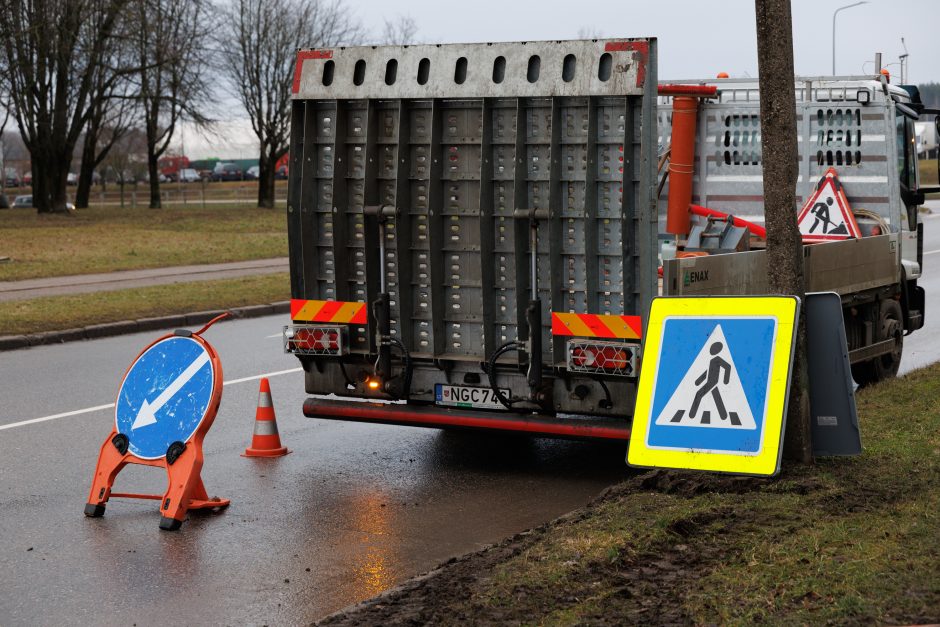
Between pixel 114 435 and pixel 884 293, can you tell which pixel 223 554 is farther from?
pixel 884 293

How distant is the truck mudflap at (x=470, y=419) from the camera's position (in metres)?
8.27

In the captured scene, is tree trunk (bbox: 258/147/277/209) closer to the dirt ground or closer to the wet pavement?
the wet pavement

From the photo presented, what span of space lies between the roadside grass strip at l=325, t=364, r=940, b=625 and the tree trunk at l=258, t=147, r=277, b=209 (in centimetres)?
5025

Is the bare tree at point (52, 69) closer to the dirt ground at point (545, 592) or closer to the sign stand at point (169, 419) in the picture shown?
the sign stand at point (169, 419)

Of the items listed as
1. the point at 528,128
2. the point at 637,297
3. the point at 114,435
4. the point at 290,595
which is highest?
the point at 528,128

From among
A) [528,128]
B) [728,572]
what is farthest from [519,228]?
[728,572]

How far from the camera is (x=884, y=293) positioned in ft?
37.3

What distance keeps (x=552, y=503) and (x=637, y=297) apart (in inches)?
54.8

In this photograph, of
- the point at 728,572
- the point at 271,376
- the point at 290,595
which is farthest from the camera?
the point at 271,376

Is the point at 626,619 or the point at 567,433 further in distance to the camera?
the point at 567,433

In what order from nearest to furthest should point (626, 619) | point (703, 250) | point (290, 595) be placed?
point (626, 619), point (290, 595), point (703, 250)

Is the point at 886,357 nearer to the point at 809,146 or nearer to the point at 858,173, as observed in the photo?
the point at 858,173

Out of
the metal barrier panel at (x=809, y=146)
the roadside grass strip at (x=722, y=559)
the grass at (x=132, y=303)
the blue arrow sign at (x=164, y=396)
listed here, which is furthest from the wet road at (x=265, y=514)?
the grass at (x=132, y=303)

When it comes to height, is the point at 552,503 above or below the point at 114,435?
below
